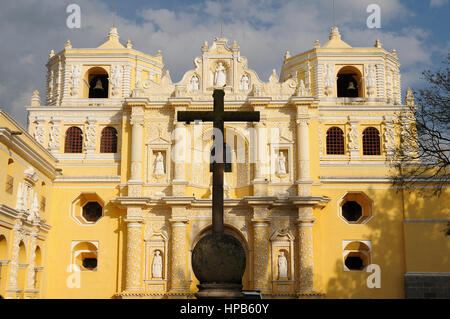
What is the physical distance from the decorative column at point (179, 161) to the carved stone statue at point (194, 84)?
2.22m

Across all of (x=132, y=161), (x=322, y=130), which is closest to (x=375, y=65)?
(x=322, y=130)

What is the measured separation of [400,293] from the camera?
27375mm

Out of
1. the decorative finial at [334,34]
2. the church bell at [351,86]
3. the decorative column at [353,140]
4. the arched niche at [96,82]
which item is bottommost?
the decorative column at [353,140]

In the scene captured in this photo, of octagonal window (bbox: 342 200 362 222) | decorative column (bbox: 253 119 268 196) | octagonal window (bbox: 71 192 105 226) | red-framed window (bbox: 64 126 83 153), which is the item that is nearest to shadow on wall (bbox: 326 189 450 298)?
octagonal window (bbox: 342 200 362 222)

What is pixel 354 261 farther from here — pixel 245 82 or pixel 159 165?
pixel 159 165

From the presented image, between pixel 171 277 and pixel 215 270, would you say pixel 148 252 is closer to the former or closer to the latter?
pixel 171 277

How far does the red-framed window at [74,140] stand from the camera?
97.9ft

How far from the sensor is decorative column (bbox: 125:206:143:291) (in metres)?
26.9

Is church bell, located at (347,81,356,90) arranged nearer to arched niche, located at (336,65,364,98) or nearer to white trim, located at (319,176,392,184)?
arched niche, located at (336,65,364,98)

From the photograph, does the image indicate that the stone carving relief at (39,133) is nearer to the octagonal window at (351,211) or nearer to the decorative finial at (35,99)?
the decorative finial at (35,99)

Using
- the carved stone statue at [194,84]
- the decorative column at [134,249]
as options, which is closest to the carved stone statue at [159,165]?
the decorative column at [134,249]

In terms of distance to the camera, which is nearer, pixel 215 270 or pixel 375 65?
pixel 215 270

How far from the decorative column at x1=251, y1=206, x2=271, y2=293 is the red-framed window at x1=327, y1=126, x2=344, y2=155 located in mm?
5026

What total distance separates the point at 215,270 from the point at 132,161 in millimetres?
17588
